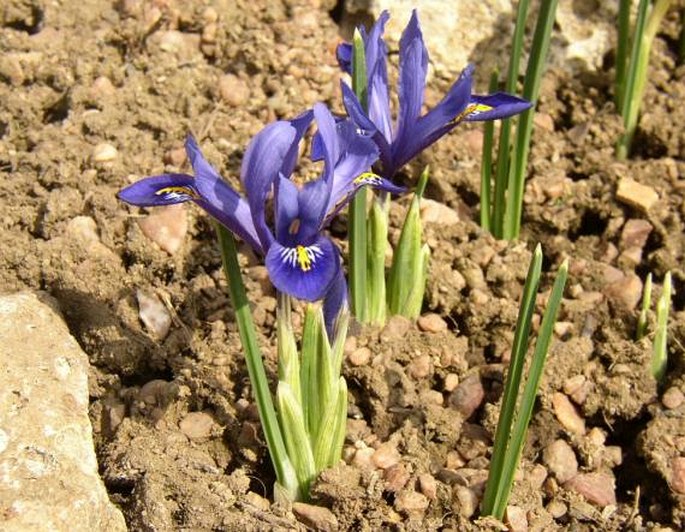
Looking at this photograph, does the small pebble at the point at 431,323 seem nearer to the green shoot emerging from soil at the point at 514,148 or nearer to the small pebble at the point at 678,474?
the green shoot emerging from soil at the point at 514,148

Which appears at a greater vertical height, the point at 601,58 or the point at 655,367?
the point at 601,58

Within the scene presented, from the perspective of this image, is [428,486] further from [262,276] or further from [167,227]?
[167,227]

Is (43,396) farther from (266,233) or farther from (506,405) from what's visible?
(506,405)

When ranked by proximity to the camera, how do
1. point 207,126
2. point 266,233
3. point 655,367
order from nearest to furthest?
point 266,233 < point 655,367 < point 207,126

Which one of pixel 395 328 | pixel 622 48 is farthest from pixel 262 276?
pixel 622 48

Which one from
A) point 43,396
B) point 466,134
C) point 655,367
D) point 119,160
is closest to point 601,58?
point 466,134

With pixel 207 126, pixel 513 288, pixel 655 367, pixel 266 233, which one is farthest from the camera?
pixel 207 126

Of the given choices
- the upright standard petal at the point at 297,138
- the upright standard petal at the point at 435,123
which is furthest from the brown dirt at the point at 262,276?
the upright standard petal at the point at 297,138
